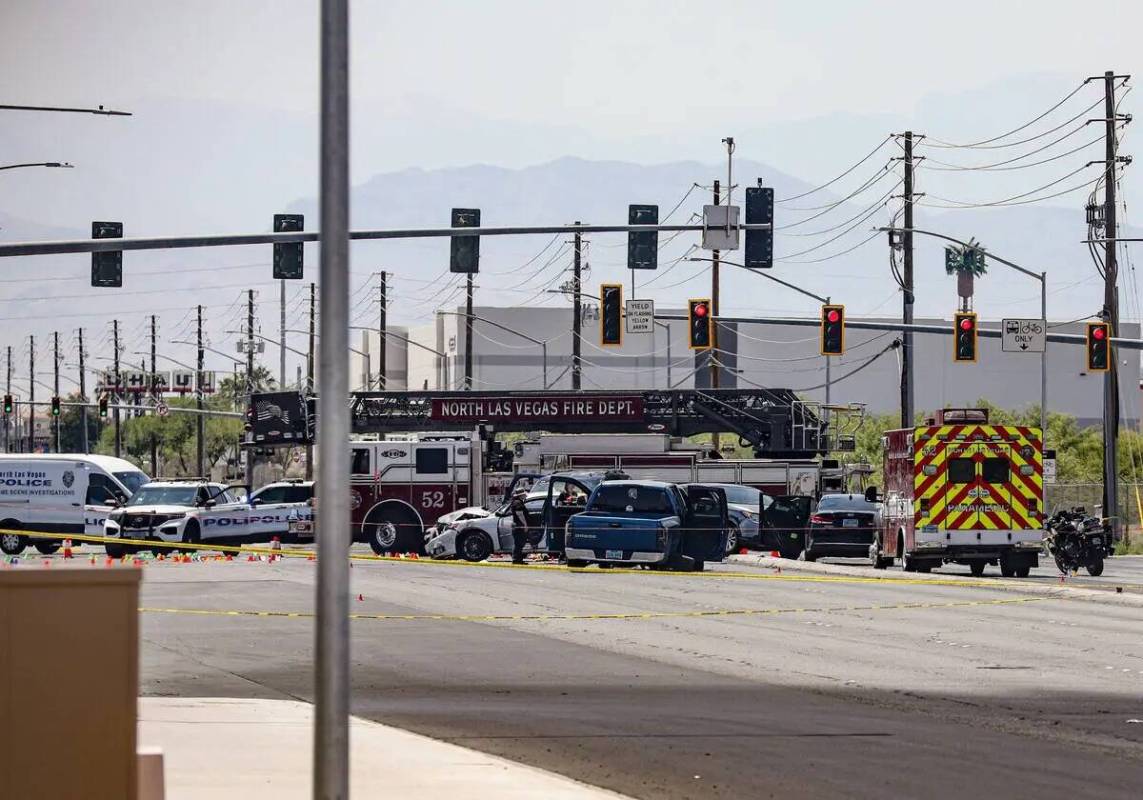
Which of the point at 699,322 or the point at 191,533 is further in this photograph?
the point at 191,533

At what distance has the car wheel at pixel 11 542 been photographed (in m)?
42.1

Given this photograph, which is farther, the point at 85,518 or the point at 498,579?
the point at 85,518

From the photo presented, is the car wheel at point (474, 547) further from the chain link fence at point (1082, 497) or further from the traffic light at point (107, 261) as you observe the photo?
the chain link fence at point (1082, 497)

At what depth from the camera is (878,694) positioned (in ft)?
52.1

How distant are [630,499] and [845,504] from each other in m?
8.41

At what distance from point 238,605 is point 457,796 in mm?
15853

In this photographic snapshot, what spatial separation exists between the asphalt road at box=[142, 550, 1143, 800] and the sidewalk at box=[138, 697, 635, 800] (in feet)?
1.58

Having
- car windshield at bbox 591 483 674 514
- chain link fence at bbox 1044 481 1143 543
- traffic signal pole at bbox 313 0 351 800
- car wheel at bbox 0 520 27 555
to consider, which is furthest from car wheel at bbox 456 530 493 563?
traffic signal pole at bbox 313 0 351 800

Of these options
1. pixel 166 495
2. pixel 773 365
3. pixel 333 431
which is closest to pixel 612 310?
pixel 166 495

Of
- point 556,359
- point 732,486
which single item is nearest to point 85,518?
point 732,486

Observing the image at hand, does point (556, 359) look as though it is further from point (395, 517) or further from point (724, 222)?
point (724, 222)

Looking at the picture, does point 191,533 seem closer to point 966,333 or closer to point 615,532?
point 615,532

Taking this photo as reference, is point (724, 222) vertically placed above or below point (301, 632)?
above

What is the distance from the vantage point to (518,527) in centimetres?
3712
